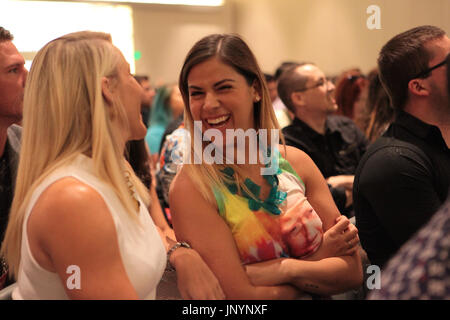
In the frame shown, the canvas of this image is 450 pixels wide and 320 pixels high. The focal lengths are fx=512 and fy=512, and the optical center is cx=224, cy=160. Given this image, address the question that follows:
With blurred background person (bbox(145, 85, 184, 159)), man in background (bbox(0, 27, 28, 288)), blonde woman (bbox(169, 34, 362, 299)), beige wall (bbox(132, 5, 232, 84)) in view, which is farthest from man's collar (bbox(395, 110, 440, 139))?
beige wall (bbox(132, 5, 232, 84))

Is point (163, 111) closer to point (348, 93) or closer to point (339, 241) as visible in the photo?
point (348, 93)

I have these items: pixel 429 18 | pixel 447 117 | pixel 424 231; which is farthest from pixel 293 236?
pixel 429 18

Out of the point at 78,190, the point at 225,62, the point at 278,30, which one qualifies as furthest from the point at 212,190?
the point at 278,30

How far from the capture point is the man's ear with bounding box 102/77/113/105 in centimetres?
125

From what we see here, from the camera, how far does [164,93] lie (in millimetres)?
5371

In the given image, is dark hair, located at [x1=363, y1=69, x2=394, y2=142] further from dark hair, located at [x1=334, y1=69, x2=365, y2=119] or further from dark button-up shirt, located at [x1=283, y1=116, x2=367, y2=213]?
dark hair, located at [x1=334, y1=69, x2=365, y2=119]

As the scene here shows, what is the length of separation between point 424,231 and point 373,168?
0.89 metres

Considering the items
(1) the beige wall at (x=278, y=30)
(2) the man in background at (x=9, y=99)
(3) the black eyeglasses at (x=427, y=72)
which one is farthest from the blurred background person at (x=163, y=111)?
(3) the black eyeglasses at (x=427, y=72)

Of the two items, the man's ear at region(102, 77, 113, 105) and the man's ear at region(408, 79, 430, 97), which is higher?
the man's ear at region(102, 77, 113, 105)

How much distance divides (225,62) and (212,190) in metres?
0.40

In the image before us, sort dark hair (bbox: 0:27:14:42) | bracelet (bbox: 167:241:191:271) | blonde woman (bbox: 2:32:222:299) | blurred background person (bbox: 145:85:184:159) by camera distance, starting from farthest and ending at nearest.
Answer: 1. blurred background person (bbox: 145:85:184:159)
2. dark hair (bbox: 0:27:14:42)
3. bracelet (bbox: 167:241:191:271)
4. blonde woman (bbox: 2:32:222:299)

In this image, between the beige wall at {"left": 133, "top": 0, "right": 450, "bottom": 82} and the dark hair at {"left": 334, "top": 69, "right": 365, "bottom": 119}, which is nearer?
the dark hair at {"left": 334, "top": 69, "right": 365, "bottom": 119}

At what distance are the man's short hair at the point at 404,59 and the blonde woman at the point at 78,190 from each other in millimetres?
1159

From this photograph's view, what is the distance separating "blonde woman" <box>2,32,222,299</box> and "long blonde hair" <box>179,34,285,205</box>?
0.28 m
